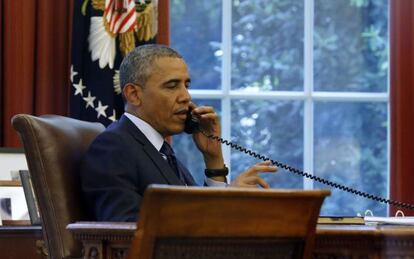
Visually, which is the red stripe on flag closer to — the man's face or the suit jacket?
the man's face

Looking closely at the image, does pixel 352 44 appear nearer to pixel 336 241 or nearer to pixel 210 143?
pixel 210 143

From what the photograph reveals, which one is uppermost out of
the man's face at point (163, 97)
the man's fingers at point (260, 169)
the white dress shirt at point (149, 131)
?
the man's face at point (163, 97)

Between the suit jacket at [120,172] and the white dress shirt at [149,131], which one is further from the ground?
the white dress shirt at [149,131]

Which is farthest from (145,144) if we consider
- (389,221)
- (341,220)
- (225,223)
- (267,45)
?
(267,45)

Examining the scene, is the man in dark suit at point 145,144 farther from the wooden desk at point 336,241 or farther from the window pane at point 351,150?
the window pane at point 351,150

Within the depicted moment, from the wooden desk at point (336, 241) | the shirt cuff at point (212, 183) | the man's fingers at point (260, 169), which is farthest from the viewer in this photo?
the shirt cuff at point (212, 183)

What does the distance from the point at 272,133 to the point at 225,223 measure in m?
3.57

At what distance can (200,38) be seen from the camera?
5367 millimetres

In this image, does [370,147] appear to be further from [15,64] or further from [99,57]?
[15,64]

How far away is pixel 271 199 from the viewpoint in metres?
1.90

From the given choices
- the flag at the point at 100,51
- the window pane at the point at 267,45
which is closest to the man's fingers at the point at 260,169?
the flag at the point at 100,51

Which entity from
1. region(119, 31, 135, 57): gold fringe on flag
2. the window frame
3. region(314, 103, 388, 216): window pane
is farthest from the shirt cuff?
region(314, 103, 388, 216): window pane

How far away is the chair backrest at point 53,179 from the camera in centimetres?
263

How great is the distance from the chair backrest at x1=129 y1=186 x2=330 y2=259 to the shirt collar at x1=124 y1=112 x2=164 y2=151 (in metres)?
1.18
